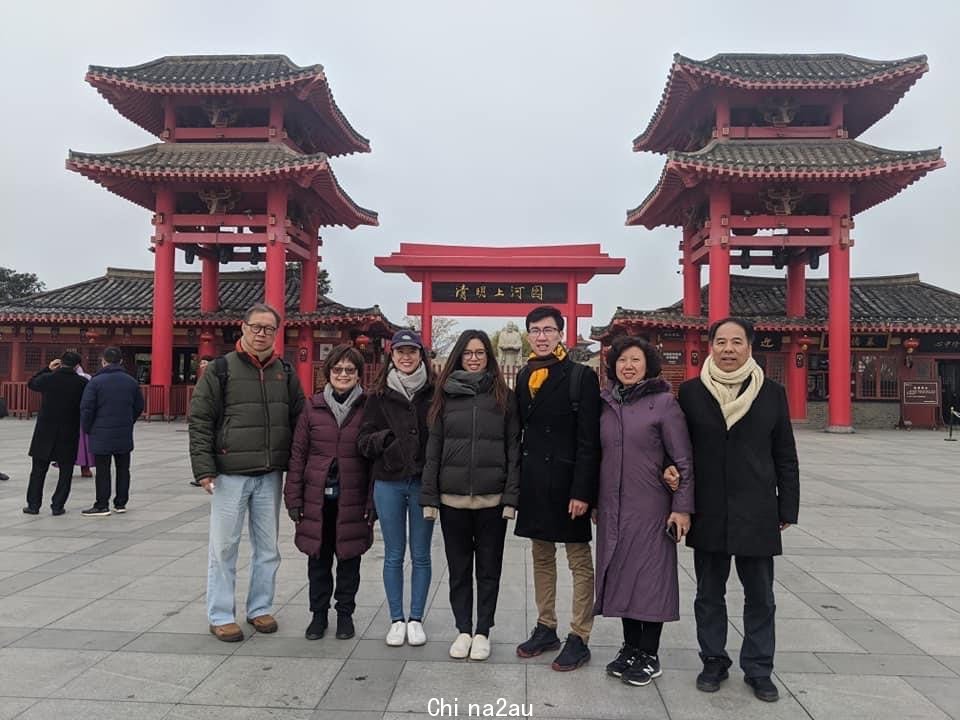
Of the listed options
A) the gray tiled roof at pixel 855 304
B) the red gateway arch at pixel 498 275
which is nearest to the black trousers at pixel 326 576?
the red gateway arch at pixel 498 275

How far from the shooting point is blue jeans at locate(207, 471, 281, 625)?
3.45 m

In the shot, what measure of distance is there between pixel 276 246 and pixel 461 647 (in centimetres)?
1515

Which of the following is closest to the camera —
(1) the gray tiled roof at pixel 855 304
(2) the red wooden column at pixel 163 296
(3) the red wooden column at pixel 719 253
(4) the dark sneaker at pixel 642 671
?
(4) the dark sneaker at pixel 642 671

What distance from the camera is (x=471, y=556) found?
3338 millimetres

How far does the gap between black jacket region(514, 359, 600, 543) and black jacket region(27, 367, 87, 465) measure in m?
5.40

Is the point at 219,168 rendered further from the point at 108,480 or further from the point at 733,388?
the point at 733,388

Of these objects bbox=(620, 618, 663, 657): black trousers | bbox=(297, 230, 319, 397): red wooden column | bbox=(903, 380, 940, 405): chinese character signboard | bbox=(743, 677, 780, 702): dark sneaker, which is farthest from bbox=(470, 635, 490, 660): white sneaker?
bbox=(903, 380, 940, 405): chinese character signboard

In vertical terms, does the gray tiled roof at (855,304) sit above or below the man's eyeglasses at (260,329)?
above

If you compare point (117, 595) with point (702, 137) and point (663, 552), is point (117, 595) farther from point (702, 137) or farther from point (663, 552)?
point (702, 137)

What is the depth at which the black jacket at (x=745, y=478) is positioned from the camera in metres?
2.89

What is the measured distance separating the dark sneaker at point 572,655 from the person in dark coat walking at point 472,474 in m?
0.37

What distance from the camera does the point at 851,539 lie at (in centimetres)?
582

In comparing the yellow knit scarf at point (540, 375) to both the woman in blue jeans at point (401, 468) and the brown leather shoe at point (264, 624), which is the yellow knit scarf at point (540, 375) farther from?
the brown leather shoe at point (264, 624)

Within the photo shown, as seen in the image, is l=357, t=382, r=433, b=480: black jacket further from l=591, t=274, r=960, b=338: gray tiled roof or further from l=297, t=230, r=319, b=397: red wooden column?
l=297, t=230, r=319, b=397: red wooden column
